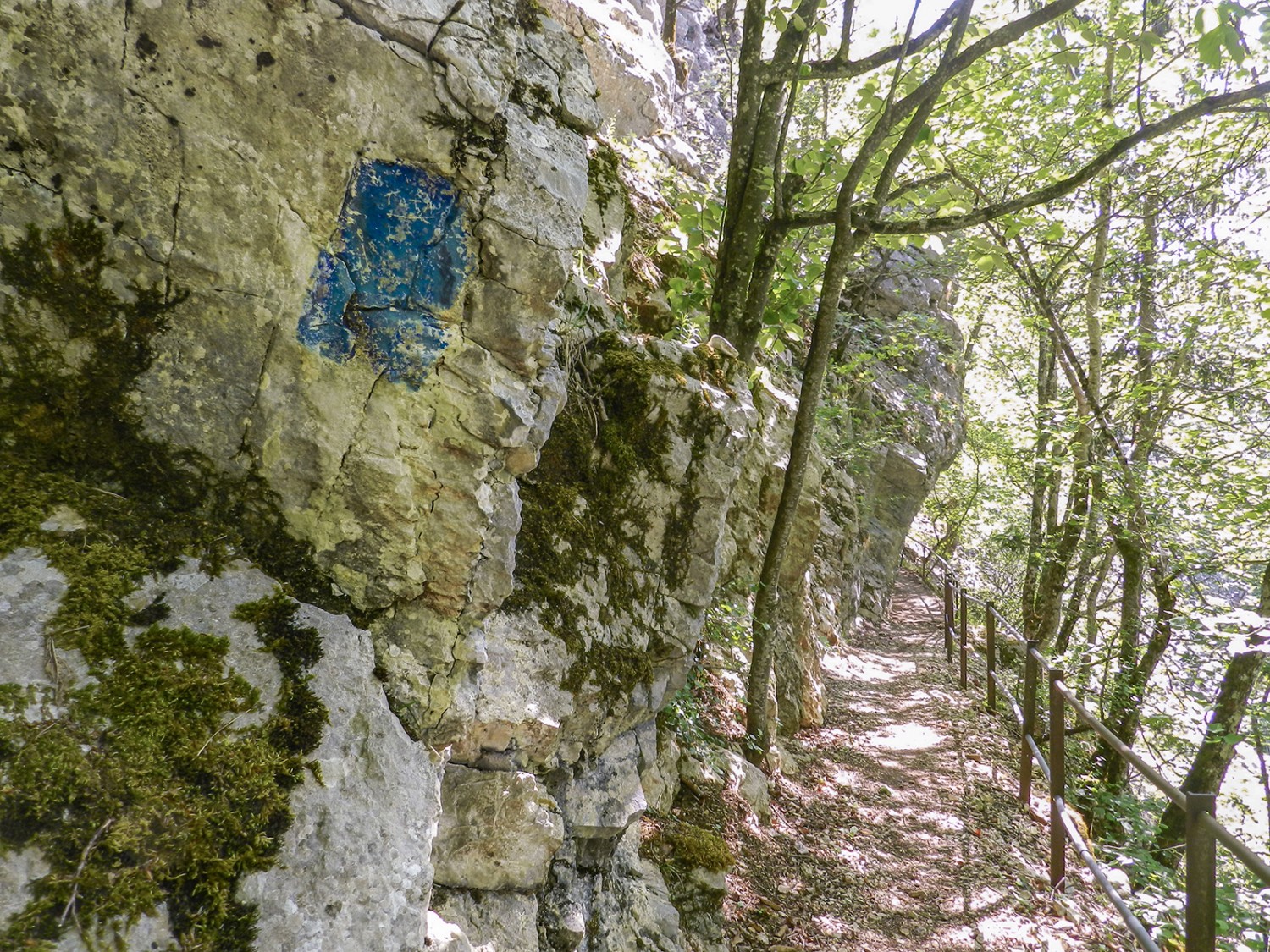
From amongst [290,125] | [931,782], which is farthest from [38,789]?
[931,782]

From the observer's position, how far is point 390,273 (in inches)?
80.0

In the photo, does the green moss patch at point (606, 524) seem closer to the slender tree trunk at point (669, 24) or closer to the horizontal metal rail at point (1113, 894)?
the horizontal metal rail at point (1113, 894)

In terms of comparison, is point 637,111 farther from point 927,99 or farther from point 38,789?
point 38,789

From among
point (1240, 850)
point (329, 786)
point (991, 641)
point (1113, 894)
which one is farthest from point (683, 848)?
point (991, 641)

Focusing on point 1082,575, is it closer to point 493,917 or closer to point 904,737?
point 904,737

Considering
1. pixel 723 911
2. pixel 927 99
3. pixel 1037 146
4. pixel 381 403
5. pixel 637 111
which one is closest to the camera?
pixel 381 403

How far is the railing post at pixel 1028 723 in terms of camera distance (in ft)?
17.6

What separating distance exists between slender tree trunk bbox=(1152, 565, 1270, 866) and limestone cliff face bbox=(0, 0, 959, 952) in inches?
207

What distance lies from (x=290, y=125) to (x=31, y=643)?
1.43 meters

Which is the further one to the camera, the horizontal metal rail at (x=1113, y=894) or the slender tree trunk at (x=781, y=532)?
the slender tree trunk at (x=781, y=532)

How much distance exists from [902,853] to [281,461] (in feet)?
16.4

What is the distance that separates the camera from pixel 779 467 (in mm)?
6387

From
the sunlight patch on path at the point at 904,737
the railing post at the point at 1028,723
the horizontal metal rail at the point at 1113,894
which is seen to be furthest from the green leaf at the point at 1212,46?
the sunlight patch on path at the point at 904,737

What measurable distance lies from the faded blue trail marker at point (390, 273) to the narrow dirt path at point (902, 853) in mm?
3597
